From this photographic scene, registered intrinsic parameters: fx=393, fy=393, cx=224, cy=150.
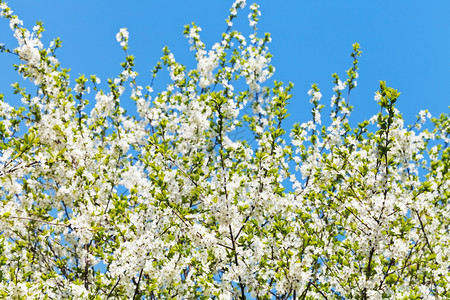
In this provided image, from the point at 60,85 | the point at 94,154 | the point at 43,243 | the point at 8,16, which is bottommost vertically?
the point at 43,243

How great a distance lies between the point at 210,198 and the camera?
5602 millimetres

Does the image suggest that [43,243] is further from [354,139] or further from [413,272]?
[413,272]

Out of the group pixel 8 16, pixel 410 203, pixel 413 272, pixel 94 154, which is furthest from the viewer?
pixel 8 16

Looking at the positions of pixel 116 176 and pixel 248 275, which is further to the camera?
pixel 116 176

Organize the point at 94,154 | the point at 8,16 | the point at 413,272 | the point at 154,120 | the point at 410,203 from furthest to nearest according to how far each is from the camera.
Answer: the point at 154,120 < the point at 8,16 < the point at 94,154 < the point at 413,272 < the point at 410,203

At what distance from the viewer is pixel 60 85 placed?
8.25 meters

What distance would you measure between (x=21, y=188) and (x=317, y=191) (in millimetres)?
5487

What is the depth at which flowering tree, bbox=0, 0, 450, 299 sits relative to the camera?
544 cm

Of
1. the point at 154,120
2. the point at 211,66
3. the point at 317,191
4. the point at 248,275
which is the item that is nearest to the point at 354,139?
the point at 317,191

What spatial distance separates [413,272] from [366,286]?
1.78 metres

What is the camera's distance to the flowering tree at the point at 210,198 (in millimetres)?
5441

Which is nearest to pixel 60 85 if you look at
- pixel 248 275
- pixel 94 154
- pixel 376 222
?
pixel 94 154

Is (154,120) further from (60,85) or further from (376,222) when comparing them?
(376,222)

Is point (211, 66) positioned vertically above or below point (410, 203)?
above
